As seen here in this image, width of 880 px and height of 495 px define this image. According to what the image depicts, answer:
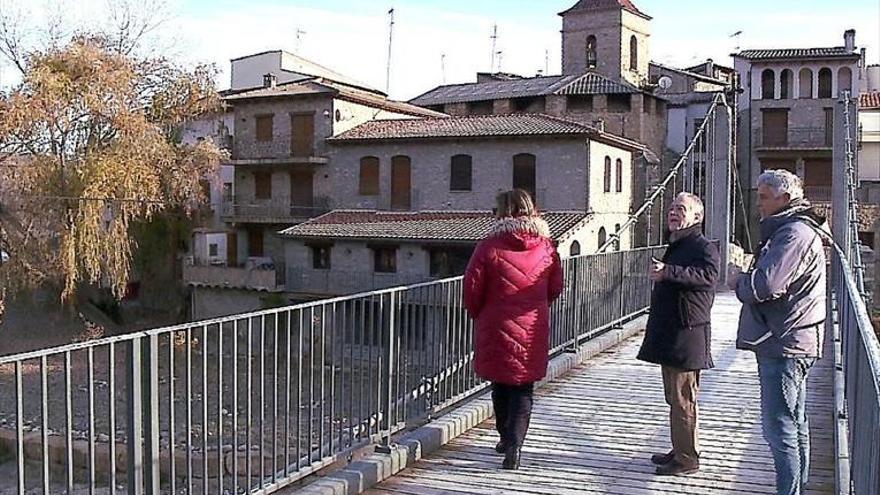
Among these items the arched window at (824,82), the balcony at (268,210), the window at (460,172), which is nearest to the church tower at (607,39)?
the arched window at (824,82)

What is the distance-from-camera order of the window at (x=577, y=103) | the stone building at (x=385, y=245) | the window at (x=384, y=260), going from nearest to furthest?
the stone building at (x=385, y=245) < the window at (x=384, y=260) < the window at (x=577, y=103)

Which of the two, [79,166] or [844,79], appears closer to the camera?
[79,166]

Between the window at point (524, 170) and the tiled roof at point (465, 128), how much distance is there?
0.66 meters

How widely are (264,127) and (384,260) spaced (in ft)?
23.9

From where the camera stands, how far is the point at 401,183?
26344 mm

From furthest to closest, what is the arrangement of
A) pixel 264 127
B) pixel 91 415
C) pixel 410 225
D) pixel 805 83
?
pixel 805 83, pixel 264 127, pixel 410 225, pixel 91 415

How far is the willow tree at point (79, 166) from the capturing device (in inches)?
780

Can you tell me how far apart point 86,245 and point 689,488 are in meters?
19.1

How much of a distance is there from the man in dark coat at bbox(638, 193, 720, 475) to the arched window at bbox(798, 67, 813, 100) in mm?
32485

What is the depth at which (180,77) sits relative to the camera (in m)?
23.5

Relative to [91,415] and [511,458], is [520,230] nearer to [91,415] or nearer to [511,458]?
[511,458]


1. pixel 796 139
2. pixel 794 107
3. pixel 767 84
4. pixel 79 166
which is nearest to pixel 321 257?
pixel 79 166

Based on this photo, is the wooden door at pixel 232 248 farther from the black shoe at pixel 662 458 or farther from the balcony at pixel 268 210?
the black shoe at pixel 662 458

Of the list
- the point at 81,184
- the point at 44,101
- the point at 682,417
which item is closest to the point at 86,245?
the point at 81,184
